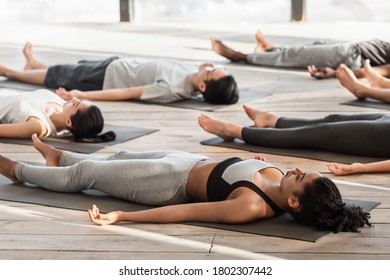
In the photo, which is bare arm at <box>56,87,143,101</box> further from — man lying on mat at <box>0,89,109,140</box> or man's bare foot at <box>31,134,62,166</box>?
man's bare foot at <box>31,134,62,166</box>

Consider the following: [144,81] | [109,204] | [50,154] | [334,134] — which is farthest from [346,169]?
[144,81]

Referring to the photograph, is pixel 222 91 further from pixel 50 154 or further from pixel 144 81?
pixel 50 154

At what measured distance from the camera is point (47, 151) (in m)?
3.89

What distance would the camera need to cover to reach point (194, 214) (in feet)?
10.4

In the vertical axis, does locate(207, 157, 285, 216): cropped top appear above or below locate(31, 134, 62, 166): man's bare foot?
above

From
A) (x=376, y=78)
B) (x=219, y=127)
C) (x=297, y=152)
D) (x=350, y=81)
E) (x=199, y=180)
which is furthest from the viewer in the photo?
(x=376, y=78)

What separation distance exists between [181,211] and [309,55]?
3571 millimetres

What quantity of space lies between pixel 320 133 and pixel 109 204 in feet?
3.83

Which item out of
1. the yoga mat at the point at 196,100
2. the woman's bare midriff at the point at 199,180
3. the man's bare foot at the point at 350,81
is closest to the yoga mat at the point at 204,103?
the yoga mat at the point at 196,100

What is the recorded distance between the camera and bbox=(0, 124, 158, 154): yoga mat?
4.38 metres

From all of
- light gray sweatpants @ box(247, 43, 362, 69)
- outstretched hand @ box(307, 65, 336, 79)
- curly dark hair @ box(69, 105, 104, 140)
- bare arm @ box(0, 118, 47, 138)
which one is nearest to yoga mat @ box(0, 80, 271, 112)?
outstretched hand @ box(307, 65, 336, 79)

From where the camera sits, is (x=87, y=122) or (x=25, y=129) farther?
(x=25, y=129)

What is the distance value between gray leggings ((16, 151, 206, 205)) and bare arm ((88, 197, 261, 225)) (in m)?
0.15
